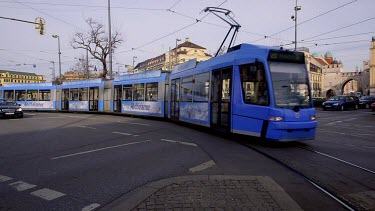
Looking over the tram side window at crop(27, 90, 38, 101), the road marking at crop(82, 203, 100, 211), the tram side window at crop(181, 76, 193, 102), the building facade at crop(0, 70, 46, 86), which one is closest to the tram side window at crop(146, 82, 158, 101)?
the tram side window at crop(181, 76, 193, 102)

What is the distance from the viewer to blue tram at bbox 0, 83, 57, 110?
31281 millimetres

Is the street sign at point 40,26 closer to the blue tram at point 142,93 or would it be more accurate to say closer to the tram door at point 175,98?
the blue tram at point 142,93

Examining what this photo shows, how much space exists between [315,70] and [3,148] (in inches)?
4325

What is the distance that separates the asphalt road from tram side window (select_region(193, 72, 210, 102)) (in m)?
2.36

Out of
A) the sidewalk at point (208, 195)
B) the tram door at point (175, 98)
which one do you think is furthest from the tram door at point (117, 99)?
the sidewalk at point (208, 195)

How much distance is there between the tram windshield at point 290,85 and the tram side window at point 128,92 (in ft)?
48.4

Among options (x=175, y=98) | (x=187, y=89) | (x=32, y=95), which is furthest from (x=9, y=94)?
(x=187, y=89)

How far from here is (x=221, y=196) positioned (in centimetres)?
452

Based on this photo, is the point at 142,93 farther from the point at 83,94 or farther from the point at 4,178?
the point at 4,178

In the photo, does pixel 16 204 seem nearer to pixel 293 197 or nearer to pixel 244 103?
pixel 293 197

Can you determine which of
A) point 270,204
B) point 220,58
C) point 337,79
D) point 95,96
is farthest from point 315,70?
point 270,204

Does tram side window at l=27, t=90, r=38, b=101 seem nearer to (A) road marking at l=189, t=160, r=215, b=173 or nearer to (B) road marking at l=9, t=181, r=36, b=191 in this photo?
(B) road marking at l=9, t=181, r=36, b=191

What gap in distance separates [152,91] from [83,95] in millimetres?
10982

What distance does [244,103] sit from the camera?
376 inches
